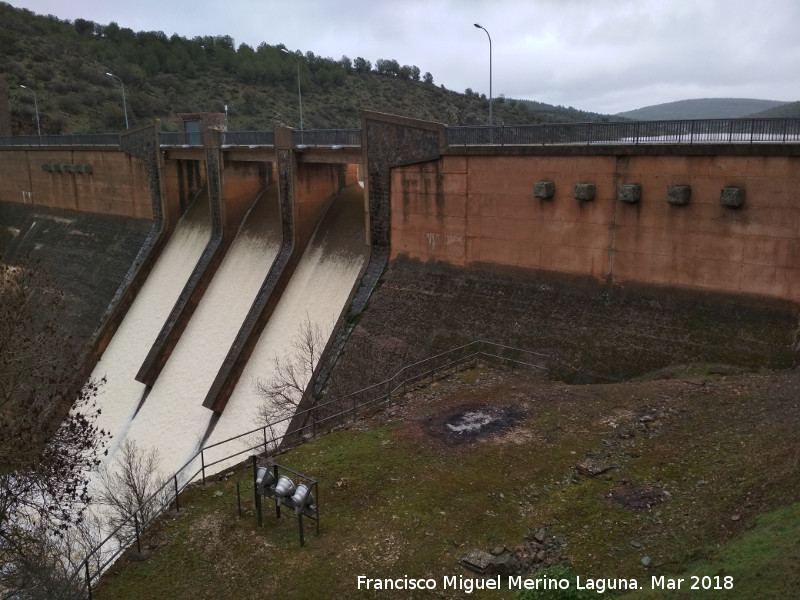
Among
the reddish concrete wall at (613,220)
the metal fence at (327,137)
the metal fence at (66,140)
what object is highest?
the metal fence at (66,140)

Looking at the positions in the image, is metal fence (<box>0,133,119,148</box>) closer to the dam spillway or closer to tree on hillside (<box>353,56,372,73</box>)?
the dam spillway

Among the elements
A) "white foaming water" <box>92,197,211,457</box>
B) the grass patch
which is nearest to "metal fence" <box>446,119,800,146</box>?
the grass patch

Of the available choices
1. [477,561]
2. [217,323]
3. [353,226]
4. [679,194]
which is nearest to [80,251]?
[217,323]

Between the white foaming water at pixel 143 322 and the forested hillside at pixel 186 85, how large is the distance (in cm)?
3942

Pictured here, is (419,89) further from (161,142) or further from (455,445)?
(455,445)

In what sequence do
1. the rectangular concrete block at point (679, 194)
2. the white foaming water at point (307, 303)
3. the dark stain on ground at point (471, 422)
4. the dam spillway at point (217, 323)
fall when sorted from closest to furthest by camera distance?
the dark stain on ground at point (471, 422) < the rectangular concrete block at point (679, 194) < the white foaming water at point (307, 303) < the dam spillway at point (217, 323)

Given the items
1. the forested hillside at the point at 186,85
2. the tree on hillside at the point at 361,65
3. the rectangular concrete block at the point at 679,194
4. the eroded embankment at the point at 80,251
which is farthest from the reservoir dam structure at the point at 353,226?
the tree on hillside at the point at 361,65

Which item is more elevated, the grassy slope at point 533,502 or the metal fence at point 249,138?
the metal fence at point 249,138

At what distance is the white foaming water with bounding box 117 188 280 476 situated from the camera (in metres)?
24.1

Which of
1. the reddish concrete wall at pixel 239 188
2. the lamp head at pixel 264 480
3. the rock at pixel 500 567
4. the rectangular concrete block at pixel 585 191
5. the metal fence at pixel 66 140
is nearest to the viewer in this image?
the rock at pixel 500 567

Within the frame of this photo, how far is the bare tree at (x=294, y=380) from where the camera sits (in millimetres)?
20766

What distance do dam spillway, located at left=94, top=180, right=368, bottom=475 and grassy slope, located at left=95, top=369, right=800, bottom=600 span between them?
9.58 metres

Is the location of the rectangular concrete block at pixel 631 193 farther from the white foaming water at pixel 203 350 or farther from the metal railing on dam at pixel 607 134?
the white foaming water at pixel 203 350

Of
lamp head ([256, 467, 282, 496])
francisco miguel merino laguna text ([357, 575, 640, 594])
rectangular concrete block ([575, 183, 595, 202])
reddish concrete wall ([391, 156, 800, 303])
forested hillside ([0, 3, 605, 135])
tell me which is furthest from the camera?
forested hillside ([0, 3, 605, 135])
